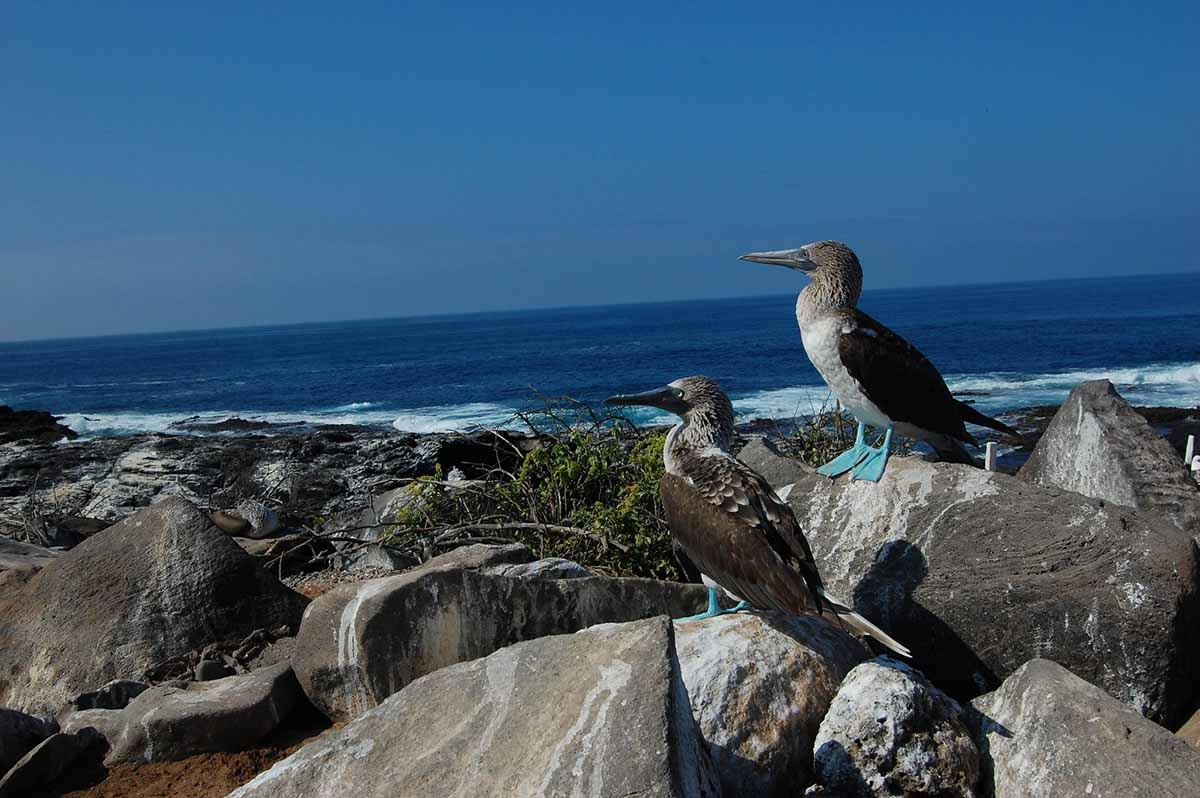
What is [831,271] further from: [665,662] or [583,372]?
[583,372]

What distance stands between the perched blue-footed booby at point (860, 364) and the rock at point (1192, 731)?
152 cm

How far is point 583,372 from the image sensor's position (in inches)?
1732

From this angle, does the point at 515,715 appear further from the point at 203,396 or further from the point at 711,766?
the point at 203,396

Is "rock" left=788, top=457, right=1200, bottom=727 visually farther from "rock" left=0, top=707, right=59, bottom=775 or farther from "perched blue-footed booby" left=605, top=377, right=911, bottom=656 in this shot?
"rock" left=0, top=707, right=59, bottom=775

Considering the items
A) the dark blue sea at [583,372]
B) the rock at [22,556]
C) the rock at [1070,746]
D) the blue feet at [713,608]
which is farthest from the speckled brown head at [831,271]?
the dark blue sea at [583,372]

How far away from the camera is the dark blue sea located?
1170 inches

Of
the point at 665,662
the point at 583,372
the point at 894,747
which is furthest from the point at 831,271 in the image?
the point at 583,372

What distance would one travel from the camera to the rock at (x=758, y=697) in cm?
366

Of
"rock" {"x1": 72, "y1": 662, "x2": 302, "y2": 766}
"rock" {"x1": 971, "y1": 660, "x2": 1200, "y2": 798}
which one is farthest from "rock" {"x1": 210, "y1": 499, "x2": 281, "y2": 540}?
"rock" {"x1": 971, "y1": 660, "x2": 1200, "y2": 798}

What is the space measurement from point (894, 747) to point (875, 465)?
158 cm

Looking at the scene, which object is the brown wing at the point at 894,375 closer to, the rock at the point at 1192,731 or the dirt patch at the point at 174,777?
the rock at the point at 1192,731

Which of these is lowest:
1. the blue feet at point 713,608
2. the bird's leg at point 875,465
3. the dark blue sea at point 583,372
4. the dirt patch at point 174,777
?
the dark blue sea at point 583,372

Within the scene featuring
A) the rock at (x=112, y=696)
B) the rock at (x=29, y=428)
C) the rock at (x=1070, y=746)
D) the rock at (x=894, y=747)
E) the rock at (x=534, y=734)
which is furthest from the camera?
the rock at (x=29, y=428)

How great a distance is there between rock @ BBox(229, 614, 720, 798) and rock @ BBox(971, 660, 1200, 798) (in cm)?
105
